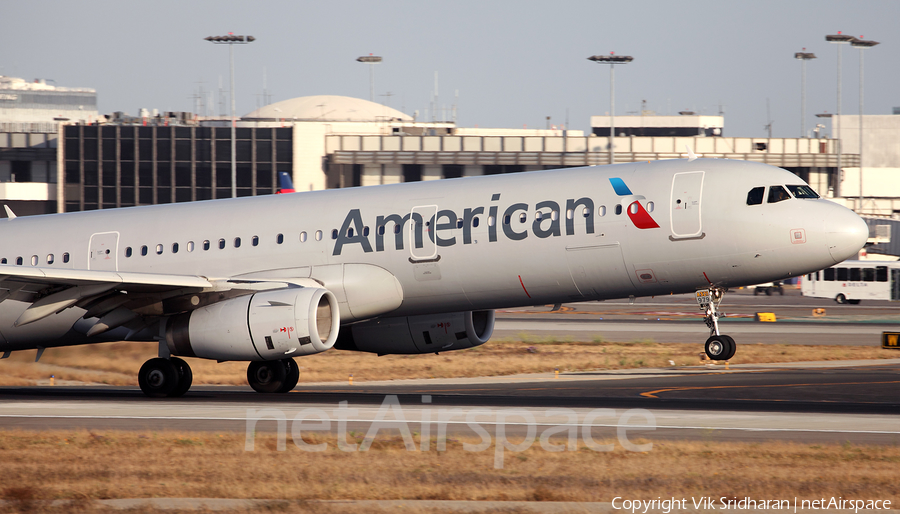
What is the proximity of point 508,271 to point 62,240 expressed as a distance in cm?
1326

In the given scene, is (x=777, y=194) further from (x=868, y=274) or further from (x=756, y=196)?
(x=868, y=274)

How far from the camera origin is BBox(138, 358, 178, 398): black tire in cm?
2566

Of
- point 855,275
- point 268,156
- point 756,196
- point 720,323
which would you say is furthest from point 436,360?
point 268,156

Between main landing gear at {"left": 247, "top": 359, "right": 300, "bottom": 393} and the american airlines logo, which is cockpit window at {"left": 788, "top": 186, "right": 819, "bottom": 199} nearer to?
the american airlines logo

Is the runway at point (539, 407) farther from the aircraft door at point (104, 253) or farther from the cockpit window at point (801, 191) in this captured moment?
the cockpit window at point (801, 191)

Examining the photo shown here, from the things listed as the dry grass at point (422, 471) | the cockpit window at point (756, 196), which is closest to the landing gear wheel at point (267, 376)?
the dry grass at point (422, 471)

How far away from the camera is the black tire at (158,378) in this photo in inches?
1010

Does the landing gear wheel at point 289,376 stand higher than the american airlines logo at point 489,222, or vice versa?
the american airlines logo at point 489,222

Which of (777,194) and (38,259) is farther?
(38,259)

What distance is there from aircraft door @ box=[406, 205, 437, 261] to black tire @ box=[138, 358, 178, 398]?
7.37m

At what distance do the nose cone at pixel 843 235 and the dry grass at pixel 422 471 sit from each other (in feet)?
19.7

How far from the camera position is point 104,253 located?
89.1 ft

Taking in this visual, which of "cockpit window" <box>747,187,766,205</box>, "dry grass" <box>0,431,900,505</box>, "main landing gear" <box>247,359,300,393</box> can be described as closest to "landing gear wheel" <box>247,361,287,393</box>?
"main landing gear" <box>247,359,300,393</box>

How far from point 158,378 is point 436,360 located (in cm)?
1461
